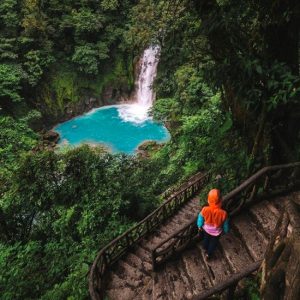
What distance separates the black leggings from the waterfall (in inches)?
889

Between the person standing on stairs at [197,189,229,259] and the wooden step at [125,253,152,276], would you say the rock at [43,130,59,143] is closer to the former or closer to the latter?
the wooden step at [125,253,152,276]

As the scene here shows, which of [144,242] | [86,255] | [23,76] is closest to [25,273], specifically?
[86,255]

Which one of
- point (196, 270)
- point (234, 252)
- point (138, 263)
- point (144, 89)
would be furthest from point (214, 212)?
point (144, 89)

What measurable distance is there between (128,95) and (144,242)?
2273 centimetres

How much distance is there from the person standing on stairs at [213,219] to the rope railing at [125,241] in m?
2.41

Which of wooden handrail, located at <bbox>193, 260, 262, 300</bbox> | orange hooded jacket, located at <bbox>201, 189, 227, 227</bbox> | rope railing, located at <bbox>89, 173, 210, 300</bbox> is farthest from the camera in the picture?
rope railing, located at <bbox>89, 173, 210, 300</bbox>

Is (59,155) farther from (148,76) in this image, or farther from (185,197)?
(148,76)

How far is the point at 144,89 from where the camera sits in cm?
2869

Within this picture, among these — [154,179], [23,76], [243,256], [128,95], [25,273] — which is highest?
[128,95]

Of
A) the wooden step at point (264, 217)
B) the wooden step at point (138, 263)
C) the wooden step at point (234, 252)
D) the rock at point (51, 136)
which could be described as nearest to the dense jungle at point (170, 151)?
the wooden step at point (264, 217)

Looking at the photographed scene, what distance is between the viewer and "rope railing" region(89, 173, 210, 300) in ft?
19.8

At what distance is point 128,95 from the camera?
29500mm

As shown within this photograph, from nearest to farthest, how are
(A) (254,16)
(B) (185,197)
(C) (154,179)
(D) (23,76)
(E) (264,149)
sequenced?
1. (A) (254,16)
2. (E) (264,149)
3. (B) (185,197)
4. (C) (154,179)
5. (D) (23,76)

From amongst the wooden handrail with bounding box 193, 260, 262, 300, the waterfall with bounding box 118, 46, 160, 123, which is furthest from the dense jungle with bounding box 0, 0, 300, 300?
the waterfall with bounding box 118, 46, 160, 123
